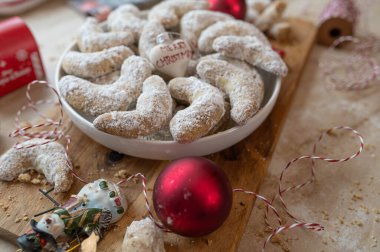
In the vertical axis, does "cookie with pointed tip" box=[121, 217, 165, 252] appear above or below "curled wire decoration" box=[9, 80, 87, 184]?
above

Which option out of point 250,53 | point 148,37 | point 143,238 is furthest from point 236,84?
point 143,238

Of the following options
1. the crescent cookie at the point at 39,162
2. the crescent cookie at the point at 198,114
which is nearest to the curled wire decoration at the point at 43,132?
the crescent cookie at the point at 39,162

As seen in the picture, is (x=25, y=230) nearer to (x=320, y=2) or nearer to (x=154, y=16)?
(x=154, y=16)

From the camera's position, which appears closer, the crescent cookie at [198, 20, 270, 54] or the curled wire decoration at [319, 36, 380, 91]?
the crescent cookie at [198, 20, 270, 54]

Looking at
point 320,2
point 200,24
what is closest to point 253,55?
point 200,24

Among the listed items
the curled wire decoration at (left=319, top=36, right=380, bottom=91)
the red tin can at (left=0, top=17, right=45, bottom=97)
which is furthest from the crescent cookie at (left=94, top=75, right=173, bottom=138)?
the curled wire decoration at (left=319, top=36, right=380, bottom=91)

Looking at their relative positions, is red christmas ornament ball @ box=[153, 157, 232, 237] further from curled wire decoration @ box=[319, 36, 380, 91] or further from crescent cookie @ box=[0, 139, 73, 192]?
curled wire decoration @ box=[319, 36, 380, 91]
